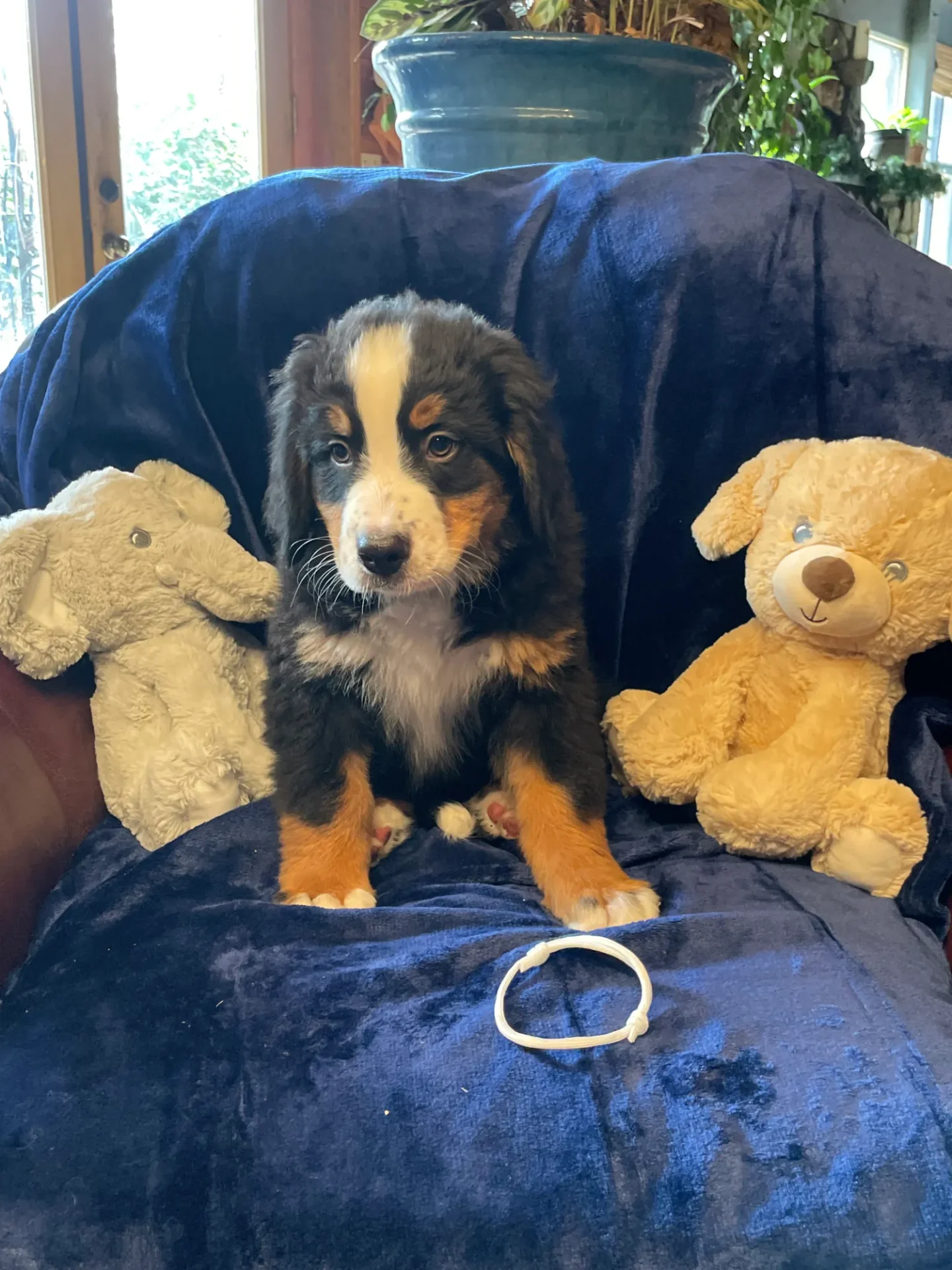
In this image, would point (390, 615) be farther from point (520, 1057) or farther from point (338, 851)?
point (520, 1057)

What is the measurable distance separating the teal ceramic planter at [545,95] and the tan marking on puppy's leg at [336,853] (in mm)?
1425

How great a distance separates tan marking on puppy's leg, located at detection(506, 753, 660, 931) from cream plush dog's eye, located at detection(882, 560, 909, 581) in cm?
58

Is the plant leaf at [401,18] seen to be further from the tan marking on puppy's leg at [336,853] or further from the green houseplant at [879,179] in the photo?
the green houseplant at [879,179]

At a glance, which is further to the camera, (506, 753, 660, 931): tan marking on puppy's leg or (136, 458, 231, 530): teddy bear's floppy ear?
(136, 458, 231, 530): teddy bear's floppy ear

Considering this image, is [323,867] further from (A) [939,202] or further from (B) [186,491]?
(A) [939,202]

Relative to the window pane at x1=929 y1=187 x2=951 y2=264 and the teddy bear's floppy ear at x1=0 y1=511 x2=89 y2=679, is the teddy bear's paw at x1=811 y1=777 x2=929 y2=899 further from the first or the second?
the window pane at x1=929 y1=187 x2=951 y2=264

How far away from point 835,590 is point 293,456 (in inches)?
32.8

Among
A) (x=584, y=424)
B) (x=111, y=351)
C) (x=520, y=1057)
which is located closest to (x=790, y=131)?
(x=584, y=424)

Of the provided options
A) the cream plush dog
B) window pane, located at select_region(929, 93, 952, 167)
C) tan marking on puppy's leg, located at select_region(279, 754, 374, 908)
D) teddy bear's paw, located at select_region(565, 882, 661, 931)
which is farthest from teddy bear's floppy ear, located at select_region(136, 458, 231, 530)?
window pane, located at select_region(929, 93, 952, 167)

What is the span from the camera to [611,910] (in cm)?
149

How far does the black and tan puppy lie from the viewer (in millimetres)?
1482

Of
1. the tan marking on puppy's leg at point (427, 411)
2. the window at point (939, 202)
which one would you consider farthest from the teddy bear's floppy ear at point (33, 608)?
the window at point (939, 202)

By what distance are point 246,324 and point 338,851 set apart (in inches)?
37.8

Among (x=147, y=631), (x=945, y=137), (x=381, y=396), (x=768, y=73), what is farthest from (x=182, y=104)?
(x=945, y=137)
